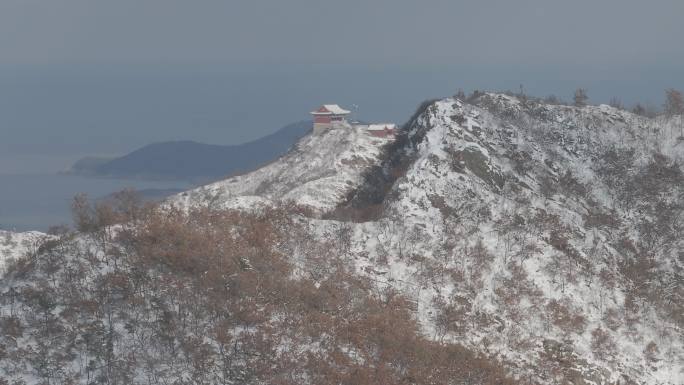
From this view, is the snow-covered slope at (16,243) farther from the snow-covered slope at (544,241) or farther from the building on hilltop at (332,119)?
the building on hilltop at (332,119)

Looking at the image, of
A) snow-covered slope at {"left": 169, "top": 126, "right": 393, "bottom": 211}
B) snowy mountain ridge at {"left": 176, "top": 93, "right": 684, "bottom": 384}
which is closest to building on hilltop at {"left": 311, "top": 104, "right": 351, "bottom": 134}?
snow-covered slope at {"left": 169, "top": 126, "right": 393, "bottom": 211}

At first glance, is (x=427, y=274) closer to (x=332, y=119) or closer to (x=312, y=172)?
(x=312, y=172)

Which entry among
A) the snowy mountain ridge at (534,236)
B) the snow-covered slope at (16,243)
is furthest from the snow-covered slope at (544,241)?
the snow-covered slope at (16,243)

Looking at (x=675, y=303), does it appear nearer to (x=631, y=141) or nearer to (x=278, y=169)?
(x=631, y=141)

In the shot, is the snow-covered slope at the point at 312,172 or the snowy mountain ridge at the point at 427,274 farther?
the snow-covered slope at the point at 312,172

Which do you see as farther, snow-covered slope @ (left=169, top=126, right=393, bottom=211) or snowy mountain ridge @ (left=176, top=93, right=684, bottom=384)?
snow-covered slope @ (left=169, top=126, right=393, bottom=211)

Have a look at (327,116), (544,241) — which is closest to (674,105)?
(544,241)

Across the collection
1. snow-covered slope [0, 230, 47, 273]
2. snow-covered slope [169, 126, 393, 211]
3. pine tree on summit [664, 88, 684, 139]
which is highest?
pine tree on summit [664, 88, 684, 139]

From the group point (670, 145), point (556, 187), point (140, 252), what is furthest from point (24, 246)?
point (670, 145)

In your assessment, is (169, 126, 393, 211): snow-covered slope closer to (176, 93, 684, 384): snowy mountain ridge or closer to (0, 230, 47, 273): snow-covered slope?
(176, 93, 684, 384): snowy mountain ridge

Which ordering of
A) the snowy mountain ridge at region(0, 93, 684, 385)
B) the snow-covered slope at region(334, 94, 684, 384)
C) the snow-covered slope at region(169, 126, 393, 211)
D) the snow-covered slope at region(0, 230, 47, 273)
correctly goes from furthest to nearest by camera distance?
the snow-covered slope at region(169, 126, 393, 211) → the snow-covered slope at region(0, 230, 47, 273) → the snow-covered slope at region(334, 94, 684, 384) → the snowy mountain ridge at region(0, 93, 684, 385)
